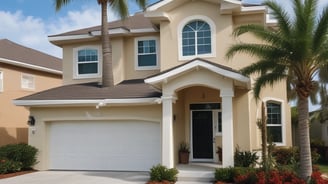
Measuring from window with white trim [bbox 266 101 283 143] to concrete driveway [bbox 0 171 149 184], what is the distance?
21.3ft

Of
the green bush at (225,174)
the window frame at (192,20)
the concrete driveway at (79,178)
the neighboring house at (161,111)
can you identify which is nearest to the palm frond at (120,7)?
the neighboring house at (161,111)

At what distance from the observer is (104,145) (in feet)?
59.2

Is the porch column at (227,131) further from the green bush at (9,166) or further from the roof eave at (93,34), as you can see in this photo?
the green bush at (9,166)

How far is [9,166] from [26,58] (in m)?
10.7

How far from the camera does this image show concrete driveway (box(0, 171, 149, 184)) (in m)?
14.7

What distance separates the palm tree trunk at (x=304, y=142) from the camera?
1247 centimetres

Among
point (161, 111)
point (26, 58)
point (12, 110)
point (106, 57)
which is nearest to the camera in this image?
point (161, 111)

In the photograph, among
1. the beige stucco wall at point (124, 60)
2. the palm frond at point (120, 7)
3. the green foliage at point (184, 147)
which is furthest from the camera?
the beige stucco wall at point (124, 60)

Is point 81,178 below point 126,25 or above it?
below

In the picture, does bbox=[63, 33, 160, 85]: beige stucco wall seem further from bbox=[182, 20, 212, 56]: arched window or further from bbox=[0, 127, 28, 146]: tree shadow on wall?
bbox=[0, 127, 28, 146]: tree shadow on wall

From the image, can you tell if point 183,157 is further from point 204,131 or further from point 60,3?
point 60,3

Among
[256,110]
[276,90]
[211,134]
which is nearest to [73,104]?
[211,134]

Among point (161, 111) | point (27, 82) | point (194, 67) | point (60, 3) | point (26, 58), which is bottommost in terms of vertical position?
point (161, 111)

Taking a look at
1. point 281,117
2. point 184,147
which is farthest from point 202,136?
point 281,117
